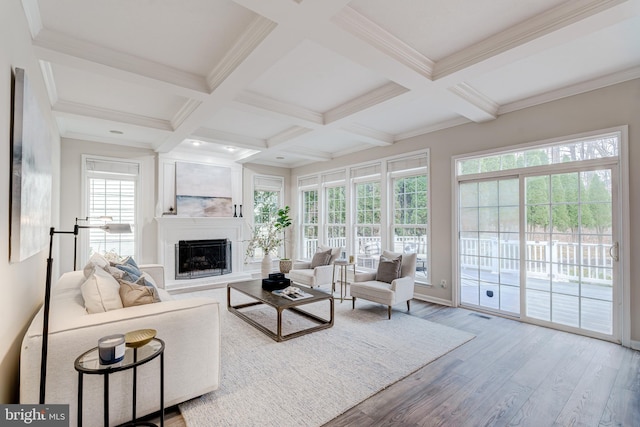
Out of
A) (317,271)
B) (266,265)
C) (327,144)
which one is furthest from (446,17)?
(266,265)

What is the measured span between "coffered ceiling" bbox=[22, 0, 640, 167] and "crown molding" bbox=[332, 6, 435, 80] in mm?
11

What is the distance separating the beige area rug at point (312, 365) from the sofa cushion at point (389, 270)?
1.58 feet

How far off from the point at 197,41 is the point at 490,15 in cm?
232

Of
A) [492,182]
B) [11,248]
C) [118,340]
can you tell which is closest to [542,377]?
[492,182]

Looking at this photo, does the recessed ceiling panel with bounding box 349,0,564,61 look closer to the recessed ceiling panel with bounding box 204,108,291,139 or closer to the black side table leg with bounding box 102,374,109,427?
the recessed ceiling panel with bounding box 204,108,291,139

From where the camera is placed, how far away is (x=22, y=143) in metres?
1.89

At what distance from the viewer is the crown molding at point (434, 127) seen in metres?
4.34

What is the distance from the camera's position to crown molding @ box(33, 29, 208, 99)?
7.94ft

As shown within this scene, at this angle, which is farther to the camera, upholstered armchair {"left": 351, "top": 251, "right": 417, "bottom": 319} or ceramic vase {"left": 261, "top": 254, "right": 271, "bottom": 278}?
ceramic vase {"left": 261, "top": 254, "right": 271, "bottom": 278}

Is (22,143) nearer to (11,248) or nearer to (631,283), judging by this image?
(11,248)

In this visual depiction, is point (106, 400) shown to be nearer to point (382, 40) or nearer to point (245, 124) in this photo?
point (382, 40)

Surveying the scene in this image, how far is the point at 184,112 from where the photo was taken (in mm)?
3963

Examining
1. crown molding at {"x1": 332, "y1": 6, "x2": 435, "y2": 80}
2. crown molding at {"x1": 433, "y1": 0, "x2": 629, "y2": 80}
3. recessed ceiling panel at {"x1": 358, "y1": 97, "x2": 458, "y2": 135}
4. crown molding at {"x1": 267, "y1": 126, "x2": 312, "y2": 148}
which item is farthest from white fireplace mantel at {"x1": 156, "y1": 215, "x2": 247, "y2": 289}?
crown molding at {"x1": 433, "y1": 0, "x2": 629, "y2": 80}

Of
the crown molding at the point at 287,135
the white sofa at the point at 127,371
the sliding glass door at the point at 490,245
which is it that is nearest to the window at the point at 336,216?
the crown molding at the point at 287,135
